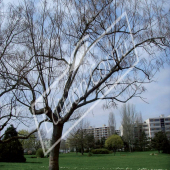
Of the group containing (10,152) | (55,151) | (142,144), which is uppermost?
(55,151)

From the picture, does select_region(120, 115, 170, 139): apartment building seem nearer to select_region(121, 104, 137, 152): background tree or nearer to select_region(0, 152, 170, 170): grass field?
select_region(121, 104, 137, 152): background tree

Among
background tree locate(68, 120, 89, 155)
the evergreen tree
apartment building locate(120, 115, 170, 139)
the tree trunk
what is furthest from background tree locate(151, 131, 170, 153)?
the tree trunk

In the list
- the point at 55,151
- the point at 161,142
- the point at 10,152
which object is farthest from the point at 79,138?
the point at 55,151

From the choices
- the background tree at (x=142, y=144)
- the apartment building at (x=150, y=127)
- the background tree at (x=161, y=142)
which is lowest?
the background tree at (x=142, y=144)

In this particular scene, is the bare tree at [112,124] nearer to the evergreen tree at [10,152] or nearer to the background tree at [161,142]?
the background tree at [161,142]

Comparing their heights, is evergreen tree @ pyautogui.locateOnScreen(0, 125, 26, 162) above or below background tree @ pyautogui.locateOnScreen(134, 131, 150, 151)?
above

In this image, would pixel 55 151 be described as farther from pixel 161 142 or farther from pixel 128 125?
pixel 128 125

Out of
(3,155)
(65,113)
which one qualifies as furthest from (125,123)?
(65,113)

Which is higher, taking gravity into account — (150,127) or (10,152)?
(150,127)

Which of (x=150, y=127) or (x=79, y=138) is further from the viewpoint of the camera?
(x=150, y=127)

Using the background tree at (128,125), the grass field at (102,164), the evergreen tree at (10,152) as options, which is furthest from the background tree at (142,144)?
the evergreen tree at (10,152)

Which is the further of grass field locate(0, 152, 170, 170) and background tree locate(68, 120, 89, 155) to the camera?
background tree locate(68, 120, 89, 155)

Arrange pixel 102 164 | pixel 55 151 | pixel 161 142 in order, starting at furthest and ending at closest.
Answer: pixel 161 142 < pixel 102 164 < pixel 55 151

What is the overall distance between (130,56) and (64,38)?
57.8 inches
